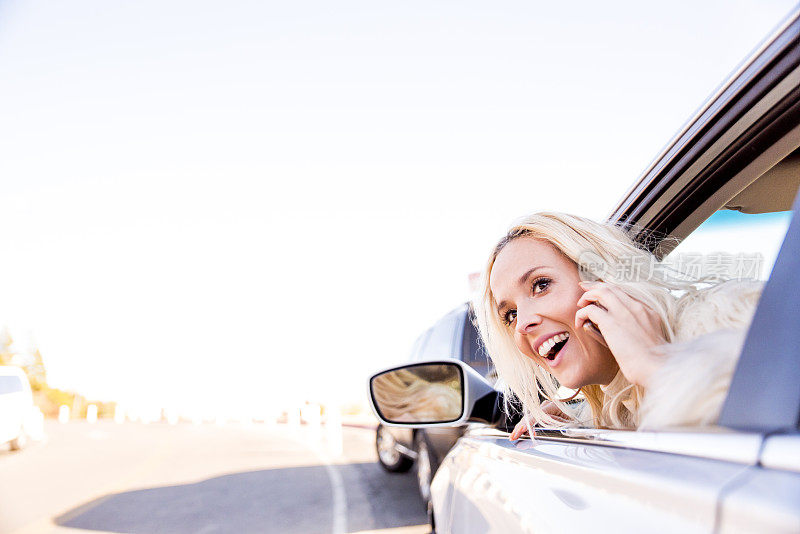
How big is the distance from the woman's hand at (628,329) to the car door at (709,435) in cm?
15

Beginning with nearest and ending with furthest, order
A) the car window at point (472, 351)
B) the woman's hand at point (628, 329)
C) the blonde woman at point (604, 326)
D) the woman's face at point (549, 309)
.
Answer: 1. the blonde woman at point (604, 326)
2. the woman's hand at point (628, 329)
3. the woman's face at point (549, 309)
4. the car window at point (472, 351)

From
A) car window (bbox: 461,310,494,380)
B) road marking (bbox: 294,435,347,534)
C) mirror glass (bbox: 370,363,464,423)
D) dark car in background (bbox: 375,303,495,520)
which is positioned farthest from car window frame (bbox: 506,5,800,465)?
road marking (bbox: 294,435,347,534)

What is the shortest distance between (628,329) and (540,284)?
1.91ft

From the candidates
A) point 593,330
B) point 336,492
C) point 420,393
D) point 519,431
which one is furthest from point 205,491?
point 593,330

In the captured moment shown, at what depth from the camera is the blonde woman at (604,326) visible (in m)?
0.84

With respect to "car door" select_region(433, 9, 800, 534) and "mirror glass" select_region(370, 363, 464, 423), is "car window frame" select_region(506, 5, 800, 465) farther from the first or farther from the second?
"mirror glass" select_region(370, 363, 464, 423)

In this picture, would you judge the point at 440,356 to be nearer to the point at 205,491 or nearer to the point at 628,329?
the point at 628,329

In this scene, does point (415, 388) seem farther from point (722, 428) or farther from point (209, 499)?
point (209, 499)

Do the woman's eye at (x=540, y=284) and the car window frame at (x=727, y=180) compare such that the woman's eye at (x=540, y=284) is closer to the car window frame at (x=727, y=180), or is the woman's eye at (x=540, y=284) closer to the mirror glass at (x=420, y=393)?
the car window frame at (x=727, y=180)

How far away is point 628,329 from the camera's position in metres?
1.22

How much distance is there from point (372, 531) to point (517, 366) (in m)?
4.78

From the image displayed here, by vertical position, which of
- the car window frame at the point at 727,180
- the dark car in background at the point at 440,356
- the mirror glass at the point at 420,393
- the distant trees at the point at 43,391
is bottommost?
the distant trees at the point at 43,391

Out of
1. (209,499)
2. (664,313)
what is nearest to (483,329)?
(664,313)

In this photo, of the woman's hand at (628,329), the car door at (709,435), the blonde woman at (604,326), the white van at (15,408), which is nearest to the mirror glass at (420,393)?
the blonde woman at (604,326)
